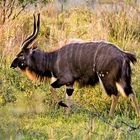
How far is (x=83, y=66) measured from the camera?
8.70 m

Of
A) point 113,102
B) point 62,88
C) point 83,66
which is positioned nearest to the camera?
point 113,102

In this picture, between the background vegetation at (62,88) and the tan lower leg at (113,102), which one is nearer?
the background vegetation at (62,88)

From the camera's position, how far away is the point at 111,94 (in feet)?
28.0

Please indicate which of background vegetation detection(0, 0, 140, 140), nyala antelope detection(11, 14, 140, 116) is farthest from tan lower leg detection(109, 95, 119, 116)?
background vegetation detection(0, 0, 140, 140)

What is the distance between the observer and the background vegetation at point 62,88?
7.11m

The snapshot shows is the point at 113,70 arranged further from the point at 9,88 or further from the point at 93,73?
the point at 9,88

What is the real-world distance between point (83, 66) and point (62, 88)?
86 cm

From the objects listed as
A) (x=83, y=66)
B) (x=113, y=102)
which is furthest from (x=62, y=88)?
(x=113, y=102)

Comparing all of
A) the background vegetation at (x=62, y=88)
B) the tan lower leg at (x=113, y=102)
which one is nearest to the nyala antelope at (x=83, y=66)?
the tan lower leg at (x=113, y=102)

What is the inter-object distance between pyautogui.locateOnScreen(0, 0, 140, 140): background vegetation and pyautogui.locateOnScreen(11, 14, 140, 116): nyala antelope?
212 mm

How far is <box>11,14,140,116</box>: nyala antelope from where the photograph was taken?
842 cm

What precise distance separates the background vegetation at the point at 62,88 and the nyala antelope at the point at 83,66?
0.70 ft

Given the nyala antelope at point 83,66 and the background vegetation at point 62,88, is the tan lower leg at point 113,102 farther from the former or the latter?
the background vegetation at point 62,88

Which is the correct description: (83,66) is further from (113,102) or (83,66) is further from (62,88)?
(62,88)
